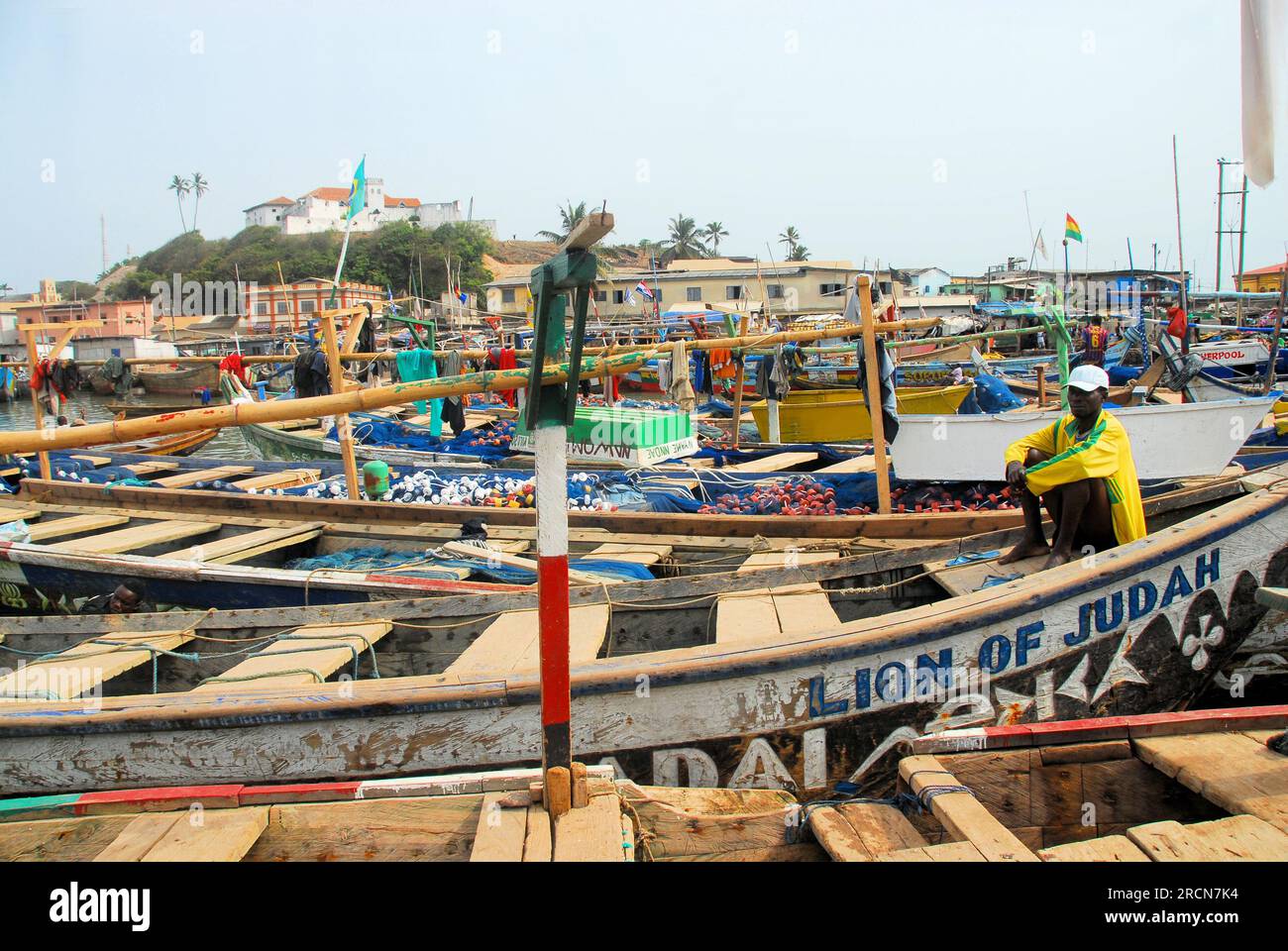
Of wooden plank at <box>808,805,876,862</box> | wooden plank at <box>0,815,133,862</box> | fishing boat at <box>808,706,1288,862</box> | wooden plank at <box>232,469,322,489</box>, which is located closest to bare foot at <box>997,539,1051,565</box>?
fishing boat at <box>808,706,1288,862</box>

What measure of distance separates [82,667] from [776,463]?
713 centimetres

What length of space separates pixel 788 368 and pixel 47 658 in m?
9.52

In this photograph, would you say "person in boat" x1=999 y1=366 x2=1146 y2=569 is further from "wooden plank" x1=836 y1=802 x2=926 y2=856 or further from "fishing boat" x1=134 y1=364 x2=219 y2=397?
"fishing boat" x1=134 y1=364 x2=219 y2=397

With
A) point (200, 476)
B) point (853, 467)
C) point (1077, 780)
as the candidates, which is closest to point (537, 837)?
point (1077, 780)

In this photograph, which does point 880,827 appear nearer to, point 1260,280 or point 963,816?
point 963,816

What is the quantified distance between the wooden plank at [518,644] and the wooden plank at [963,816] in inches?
60.4

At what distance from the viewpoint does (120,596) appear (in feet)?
21.3

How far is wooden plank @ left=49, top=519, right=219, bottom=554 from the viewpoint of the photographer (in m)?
7.16

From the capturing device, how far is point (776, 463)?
10195 millimetres

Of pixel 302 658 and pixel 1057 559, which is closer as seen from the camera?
pixel 302 658

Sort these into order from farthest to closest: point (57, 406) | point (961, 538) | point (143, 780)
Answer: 1. point (57, 406)
2. point (961, 538)
3. point (143, 780)

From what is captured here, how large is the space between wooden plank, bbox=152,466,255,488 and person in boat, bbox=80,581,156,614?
3.14m
